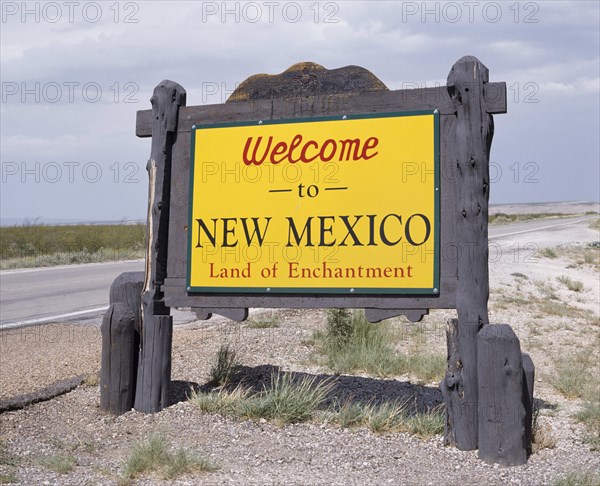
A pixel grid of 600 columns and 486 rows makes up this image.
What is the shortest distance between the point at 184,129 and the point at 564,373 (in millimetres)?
4926

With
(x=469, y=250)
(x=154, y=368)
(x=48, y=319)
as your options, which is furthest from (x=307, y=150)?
(x=48, y=319)

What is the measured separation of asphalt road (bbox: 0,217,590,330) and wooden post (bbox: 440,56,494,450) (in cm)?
702

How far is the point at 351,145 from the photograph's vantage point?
6.44 meters

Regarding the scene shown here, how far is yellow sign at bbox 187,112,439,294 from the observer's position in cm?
623

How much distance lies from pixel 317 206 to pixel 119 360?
7.20 ft

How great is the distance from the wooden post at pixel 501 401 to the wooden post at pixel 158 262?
8.98 ft

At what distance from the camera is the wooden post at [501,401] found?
556cm

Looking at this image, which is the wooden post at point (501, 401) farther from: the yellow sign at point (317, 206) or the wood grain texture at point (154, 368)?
the wood grain texture at point (154, 368)

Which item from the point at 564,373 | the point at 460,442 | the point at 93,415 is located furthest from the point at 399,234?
the point at 564,373

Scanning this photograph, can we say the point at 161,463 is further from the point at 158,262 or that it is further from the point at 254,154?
the point at 254,154

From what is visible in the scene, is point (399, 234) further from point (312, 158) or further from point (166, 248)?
point (166, 248)

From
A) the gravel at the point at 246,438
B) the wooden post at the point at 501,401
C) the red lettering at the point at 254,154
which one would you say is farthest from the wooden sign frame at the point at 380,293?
the gravel at the point at 246,438

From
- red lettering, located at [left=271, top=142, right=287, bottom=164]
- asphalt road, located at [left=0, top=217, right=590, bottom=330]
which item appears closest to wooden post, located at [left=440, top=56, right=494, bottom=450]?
red lettering, located at [left=271, top=142, right=287, bottom=164]

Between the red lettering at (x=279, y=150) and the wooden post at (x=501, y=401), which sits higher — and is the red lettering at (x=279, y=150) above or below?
above
